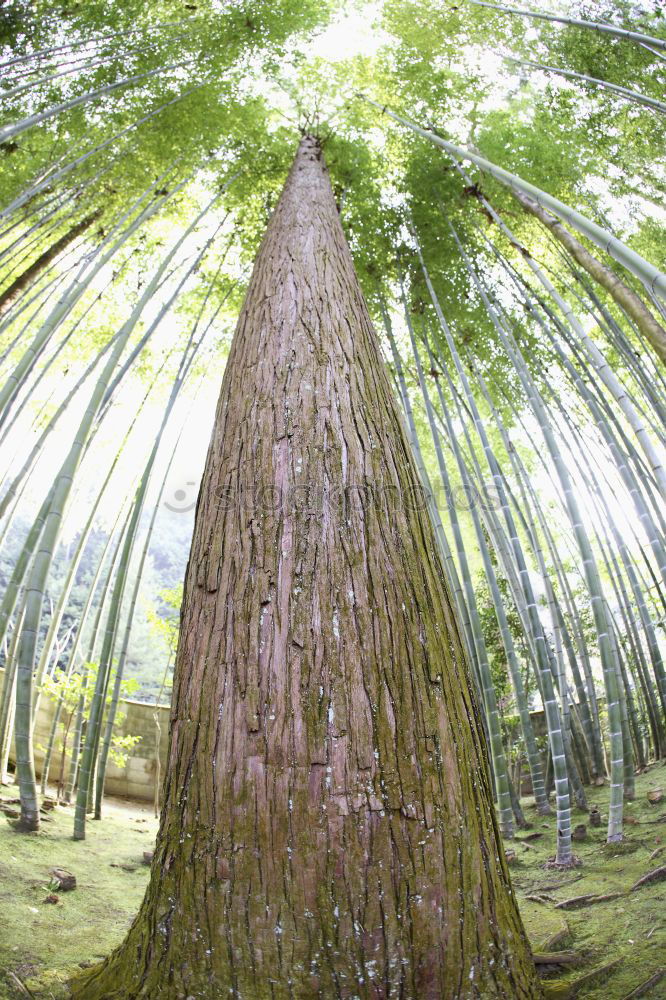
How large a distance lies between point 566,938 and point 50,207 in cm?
444

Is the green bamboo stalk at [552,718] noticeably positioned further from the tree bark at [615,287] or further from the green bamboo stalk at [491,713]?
the tree bark at [615,287]

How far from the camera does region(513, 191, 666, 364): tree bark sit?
1.78 meters

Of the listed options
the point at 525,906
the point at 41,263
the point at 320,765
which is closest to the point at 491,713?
the point at 525,906

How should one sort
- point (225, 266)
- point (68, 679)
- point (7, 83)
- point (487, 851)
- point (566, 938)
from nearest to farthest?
point (487, 851)
point (566, 938)
point (7, 83)
point (68, 679)
point (225, 266)

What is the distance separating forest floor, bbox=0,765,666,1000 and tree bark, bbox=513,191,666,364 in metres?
1.31

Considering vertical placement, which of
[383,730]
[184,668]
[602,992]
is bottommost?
[602,992]

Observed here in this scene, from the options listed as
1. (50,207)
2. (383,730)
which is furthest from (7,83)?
(383,730)

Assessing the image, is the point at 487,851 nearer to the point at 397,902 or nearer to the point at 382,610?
the point at 397,902

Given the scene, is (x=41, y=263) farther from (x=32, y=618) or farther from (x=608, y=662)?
(x=608, y=662)

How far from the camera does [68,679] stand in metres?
3.66

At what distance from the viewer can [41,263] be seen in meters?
3.71

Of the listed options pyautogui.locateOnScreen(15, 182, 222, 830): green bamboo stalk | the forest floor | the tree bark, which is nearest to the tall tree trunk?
pyautogui.locateOnScreen(15, 182, 222, 830): green bamboo stalk

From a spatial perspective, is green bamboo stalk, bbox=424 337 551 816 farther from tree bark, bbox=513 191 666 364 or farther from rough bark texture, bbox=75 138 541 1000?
rough bark texture, bbox=75 138 541 1000

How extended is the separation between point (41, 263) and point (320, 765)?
386 centimetres
